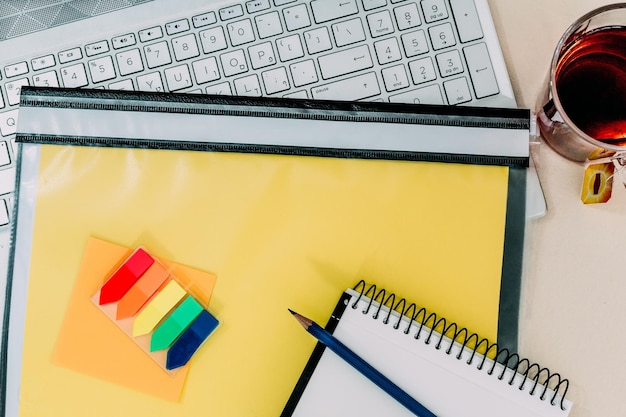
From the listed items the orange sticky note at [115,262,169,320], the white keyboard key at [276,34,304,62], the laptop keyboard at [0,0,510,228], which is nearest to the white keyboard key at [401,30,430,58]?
the laptop keyboard at [0,0,510,228]

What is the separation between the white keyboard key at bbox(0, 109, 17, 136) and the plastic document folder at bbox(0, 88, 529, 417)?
0.7 inches

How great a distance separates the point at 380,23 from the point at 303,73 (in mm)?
94

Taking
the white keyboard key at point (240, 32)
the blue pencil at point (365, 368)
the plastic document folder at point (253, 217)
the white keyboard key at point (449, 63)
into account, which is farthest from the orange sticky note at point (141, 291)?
the white keyboard key at point (449, 63)

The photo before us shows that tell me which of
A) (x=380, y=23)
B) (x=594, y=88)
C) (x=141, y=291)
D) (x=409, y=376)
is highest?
(x=380, y=23)

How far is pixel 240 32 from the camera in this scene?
554 millimetres

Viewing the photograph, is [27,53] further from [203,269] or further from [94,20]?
[203,269]

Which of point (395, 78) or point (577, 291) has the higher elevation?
point (395, 78)

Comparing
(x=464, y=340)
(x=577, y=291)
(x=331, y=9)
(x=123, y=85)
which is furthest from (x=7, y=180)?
(x=577, y=291)

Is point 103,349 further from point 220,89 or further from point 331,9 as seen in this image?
point 331,9

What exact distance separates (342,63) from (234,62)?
109 mm

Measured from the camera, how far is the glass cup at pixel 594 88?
0.53 m

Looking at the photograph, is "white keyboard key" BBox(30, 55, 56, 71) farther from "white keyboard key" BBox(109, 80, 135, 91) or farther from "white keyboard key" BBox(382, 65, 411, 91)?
"white keyboard key" BBox(382, 65, 411, 91)

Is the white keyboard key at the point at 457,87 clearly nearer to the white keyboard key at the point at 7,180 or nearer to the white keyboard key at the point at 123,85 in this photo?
the white keyboard key at the point at 123,85

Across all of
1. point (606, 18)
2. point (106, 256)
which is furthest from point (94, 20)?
point (606, 18)
